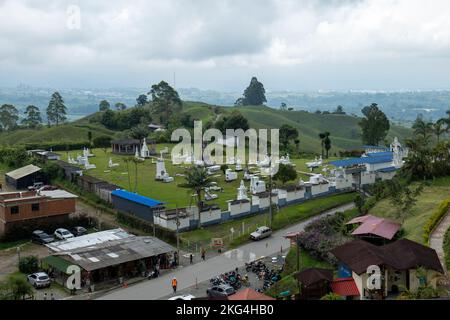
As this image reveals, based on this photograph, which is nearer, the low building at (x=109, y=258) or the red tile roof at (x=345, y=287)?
the red tile roof at (x=345, y=287)

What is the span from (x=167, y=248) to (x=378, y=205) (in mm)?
13382

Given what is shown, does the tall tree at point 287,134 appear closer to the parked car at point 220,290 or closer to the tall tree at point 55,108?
the parked car at point 220,290

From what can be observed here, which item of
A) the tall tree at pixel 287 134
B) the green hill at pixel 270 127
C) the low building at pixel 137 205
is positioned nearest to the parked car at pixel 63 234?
Answer: the low building at pixel 137 205

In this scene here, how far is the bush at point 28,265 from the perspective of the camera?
81.4 ft

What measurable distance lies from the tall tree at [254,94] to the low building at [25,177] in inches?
4047

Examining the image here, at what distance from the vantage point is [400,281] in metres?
18.9

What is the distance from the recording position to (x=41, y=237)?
29.9 metres

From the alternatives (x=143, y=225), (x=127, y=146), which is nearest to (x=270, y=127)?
(x=127, y=146)

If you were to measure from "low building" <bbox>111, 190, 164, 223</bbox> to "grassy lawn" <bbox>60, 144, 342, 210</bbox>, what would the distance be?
223 centimetres

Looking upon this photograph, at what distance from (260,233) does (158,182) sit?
16.2m

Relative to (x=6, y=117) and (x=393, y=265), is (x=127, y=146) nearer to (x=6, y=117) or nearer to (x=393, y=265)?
(x=393, y=265)

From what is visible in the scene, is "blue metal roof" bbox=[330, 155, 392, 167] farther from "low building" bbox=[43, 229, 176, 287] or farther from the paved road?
"low building" bbox=[43, 229, 176, 287]
